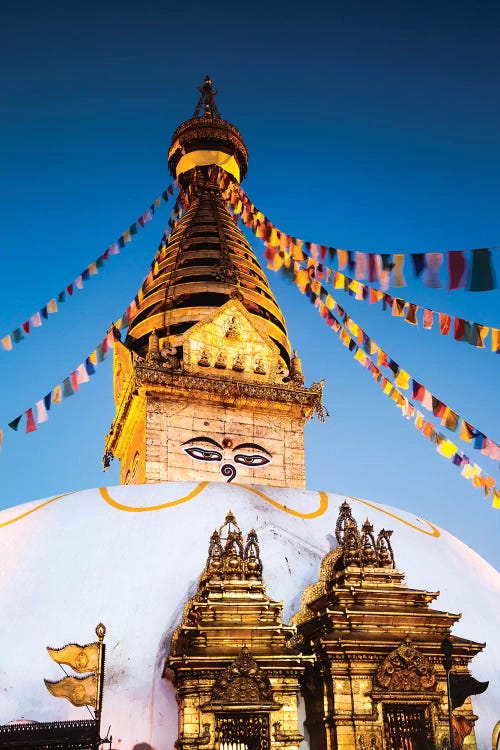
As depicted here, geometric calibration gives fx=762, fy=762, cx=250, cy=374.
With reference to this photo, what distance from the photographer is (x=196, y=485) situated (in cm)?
1088

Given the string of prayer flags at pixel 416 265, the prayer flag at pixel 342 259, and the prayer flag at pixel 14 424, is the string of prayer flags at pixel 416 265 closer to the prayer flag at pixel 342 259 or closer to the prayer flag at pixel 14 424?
the prayer flag at pixel 342 259

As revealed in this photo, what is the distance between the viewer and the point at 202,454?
14.1m

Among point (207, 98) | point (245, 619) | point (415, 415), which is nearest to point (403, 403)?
point (415, 415)

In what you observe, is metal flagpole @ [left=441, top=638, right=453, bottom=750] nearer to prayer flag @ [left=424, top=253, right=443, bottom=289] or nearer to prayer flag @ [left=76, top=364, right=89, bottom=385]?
prayer flag @ [left=424, top=253, right=443, bottom=289]

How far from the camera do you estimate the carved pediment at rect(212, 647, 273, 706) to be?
7352 mm

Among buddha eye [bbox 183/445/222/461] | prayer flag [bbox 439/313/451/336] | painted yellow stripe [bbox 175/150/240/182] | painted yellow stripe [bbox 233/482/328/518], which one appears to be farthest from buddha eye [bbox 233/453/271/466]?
painted yellow stripe [bbox 175/150/240/182]

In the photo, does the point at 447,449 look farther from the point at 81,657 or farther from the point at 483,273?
the point at 81,657

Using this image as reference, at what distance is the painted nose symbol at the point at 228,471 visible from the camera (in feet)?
45.4

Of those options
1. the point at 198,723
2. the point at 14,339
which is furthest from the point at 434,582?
the point at 14,339

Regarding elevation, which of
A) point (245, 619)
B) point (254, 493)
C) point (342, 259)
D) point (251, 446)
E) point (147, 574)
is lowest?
point (245, 619)

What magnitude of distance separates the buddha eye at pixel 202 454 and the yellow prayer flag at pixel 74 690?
6.88 meters

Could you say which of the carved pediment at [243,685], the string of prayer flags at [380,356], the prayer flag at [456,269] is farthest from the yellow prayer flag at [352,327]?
the carved pediment at [243,685]

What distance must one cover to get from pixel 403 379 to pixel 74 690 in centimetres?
733

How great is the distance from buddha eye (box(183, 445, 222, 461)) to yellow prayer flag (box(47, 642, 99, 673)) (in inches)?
261
